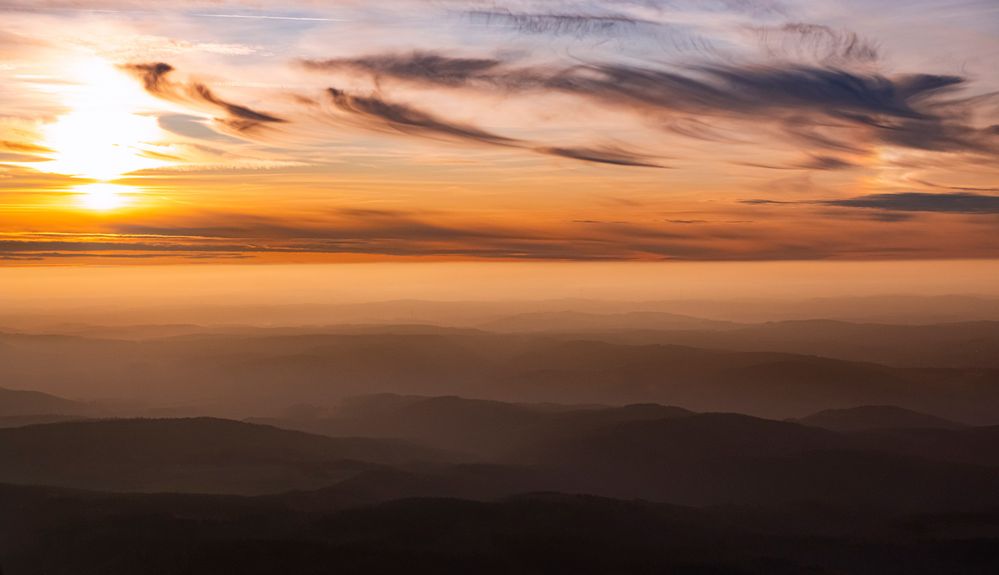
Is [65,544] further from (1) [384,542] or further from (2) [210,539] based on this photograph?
(1) [384,542]

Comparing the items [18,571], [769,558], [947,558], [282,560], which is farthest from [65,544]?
[947,558]

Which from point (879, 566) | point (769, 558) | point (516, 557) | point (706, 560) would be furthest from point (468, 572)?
point (879, 566)

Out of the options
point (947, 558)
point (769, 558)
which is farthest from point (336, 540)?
point (947, 558)

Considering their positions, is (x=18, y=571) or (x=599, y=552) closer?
(x=18, y=571)

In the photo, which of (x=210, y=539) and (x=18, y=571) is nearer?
(x=18, y=571)

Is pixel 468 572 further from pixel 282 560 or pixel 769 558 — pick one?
pixel 769 558

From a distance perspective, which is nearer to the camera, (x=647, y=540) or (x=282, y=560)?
(x=282, y=560)

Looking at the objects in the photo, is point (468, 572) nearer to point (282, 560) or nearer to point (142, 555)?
point (282, 560)
